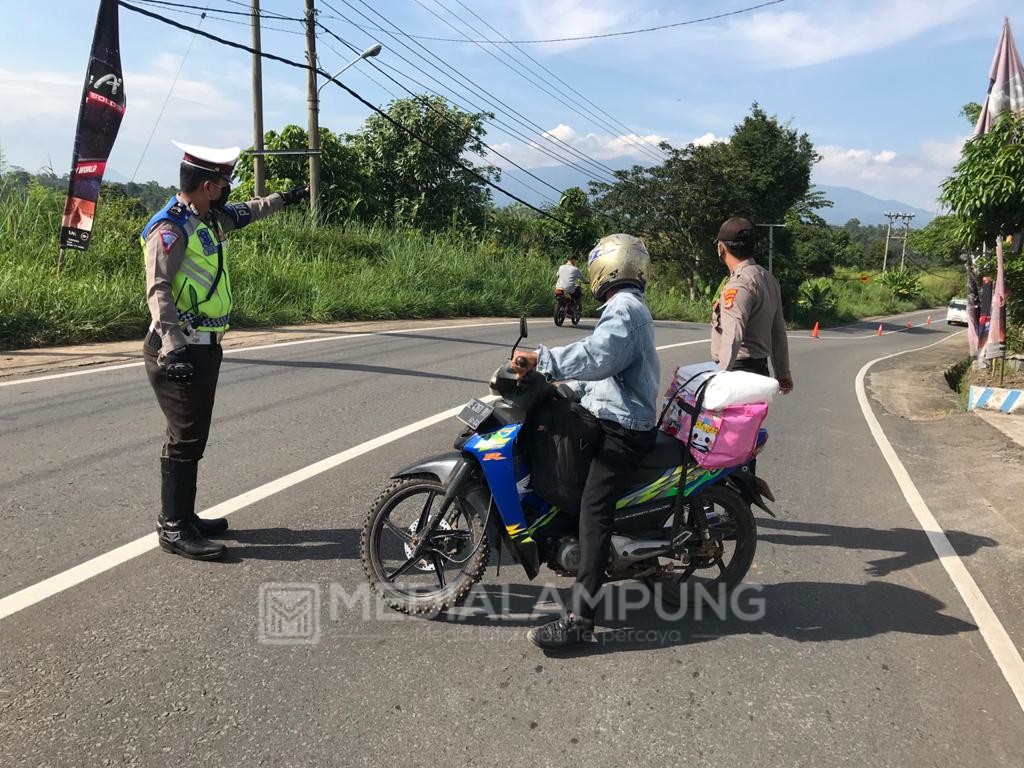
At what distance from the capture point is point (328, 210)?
74.5 feet

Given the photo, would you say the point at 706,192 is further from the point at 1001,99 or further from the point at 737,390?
the point at 737,390

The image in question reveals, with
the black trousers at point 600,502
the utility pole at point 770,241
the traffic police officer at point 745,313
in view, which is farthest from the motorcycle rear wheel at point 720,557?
the utility pole at point 770,241

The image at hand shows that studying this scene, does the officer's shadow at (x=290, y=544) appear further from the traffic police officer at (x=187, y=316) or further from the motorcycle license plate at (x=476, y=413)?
the motorcycle license plate at (x=476, y=413)

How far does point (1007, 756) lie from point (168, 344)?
3.79 metres

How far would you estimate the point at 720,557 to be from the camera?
12.0ft

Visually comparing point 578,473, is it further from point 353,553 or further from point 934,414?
point 934,414

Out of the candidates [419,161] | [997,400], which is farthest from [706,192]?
[997,400]

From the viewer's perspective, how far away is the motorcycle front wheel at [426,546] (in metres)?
3.26

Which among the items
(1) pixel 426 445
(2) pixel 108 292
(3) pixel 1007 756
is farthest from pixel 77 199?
(3) pixel 1007 756

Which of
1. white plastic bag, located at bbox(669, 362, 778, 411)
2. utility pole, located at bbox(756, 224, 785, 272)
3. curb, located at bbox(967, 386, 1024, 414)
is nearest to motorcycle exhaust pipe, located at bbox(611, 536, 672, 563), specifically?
white plastic bag, located at bbox(669, 362, 778, 411)

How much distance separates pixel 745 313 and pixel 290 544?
9.23 feet

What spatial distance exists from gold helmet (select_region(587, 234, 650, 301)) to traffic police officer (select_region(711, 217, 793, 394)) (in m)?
1.21

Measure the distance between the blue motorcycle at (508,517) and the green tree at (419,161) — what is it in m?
22.5

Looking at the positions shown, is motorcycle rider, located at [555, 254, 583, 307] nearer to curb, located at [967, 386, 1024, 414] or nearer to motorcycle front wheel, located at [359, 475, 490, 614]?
curb, located at [967, 386, 1024, 414]
